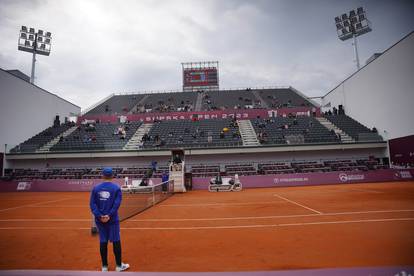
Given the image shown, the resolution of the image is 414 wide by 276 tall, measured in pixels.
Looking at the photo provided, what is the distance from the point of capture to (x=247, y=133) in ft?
98.9

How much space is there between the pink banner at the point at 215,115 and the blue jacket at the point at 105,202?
30.7m

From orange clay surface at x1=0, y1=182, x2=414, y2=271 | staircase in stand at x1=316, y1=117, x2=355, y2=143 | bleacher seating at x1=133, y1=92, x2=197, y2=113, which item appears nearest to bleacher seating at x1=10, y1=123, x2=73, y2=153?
bleacher seating at x1=133, y1=92, x2=197, y2=113

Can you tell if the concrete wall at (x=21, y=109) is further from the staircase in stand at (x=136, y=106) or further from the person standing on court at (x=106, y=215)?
the person standing on court at (x=106, y=215)

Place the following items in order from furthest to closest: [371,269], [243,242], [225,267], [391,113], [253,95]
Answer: [253,95] → [391,113] → [243,242] → [225,267] → [371,269]

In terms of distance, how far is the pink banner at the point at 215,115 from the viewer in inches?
1368

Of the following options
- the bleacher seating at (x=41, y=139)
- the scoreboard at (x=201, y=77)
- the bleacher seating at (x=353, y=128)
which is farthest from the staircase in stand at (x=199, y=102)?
the bleacher seating at (x=353, y=128)

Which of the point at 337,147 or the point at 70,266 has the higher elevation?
the point at 337,147

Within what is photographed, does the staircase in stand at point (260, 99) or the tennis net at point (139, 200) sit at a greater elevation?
the staircase in stand at point (260, 99)

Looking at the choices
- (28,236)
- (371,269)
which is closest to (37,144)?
(28,236)

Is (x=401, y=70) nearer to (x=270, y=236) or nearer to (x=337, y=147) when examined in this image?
(x=337, y=147)

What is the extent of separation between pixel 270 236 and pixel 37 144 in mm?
32312

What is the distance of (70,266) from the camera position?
4555mm

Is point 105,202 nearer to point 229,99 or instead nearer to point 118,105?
point 229,99

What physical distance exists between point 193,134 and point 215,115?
6858 millimetres
